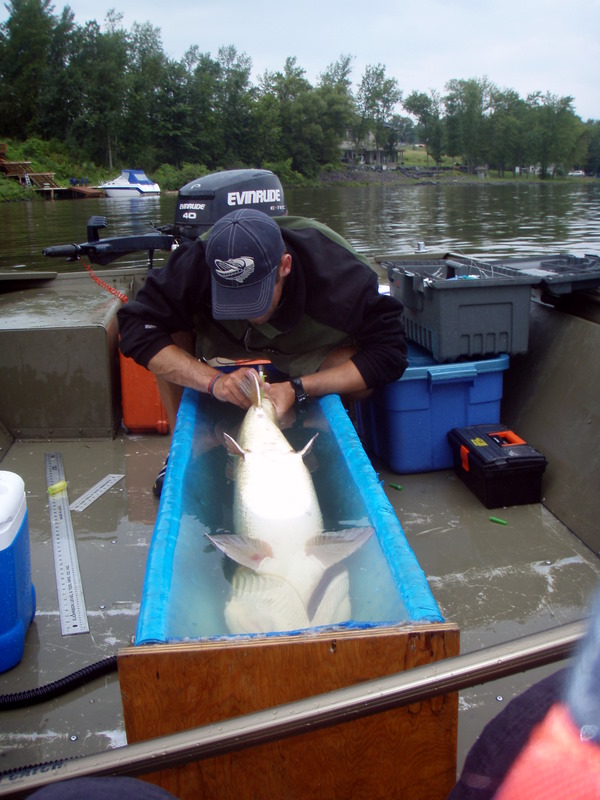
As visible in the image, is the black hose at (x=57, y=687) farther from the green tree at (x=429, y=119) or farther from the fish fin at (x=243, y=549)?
the green tree at (x=429, y=119)

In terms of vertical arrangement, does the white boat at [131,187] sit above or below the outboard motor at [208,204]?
above

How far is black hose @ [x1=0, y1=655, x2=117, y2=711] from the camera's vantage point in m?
2.12

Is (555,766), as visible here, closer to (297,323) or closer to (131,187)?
(297,323)

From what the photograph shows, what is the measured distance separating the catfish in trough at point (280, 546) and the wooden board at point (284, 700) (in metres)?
0.27

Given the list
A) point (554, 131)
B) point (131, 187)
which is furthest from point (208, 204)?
point (554, 131)

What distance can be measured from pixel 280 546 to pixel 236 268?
124 cm

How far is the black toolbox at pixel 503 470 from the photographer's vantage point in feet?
10.8

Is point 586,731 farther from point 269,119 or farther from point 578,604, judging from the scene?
point 269,119

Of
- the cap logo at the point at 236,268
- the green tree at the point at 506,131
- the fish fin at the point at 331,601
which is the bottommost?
the fish fin at the point at 331,601

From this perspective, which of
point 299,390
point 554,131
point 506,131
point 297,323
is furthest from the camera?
point 506,131

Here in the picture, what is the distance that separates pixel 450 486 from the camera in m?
3.62

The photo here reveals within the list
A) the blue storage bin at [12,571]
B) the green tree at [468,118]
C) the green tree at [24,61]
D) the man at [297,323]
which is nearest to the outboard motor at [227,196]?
the man at [297,323]

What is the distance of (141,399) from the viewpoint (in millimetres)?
4273

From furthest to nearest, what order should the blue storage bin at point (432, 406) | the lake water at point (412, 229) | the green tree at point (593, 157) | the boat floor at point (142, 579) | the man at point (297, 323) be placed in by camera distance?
the green tree at point (593, 157) → the lake water at point (412, 229) → the blue storage bin at point (432, 406) → the man at point (297, 323) → the boat floor at point (142, 579)
